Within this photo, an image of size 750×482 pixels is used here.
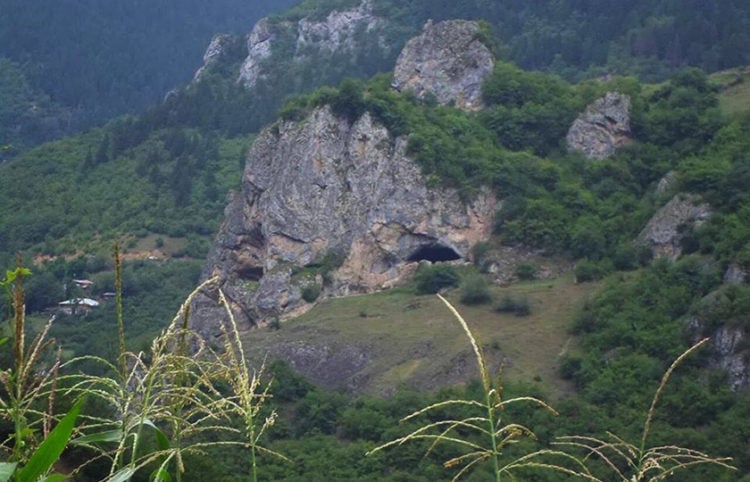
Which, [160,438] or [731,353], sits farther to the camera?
[731,353]

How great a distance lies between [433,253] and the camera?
67.9 metres

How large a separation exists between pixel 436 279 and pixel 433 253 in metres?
5.32

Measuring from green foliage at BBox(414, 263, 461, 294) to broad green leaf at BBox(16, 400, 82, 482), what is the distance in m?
56.6

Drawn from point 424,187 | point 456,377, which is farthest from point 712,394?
point 424,187

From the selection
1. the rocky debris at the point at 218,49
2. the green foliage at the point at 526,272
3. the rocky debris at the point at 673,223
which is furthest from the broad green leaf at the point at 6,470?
the rocky debris at the point at 218,49

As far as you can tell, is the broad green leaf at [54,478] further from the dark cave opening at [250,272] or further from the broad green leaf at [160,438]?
the dark cave opening at [250,272]

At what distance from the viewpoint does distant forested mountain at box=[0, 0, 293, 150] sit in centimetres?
15075

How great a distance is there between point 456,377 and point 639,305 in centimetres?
847

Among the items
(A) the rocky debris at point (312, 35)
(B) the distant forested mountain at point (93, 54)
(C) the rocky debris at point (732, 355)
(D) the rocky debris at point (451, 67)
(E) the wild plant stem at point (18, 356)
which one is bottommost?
(B) the distant forested mountain at point (93, 54)

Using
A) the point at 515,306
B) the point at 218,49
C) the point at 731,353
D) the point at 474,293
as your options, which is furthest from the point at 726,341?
the point at 218,49

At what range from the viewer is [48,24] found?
162 m

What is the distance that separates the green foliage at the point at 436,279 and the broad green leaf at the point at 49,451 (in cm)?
5664

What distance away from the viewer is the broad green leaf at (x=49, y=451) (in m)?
4.98

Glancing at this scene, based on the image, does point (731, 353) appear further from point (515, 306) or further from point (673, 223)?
point (673, 223)
